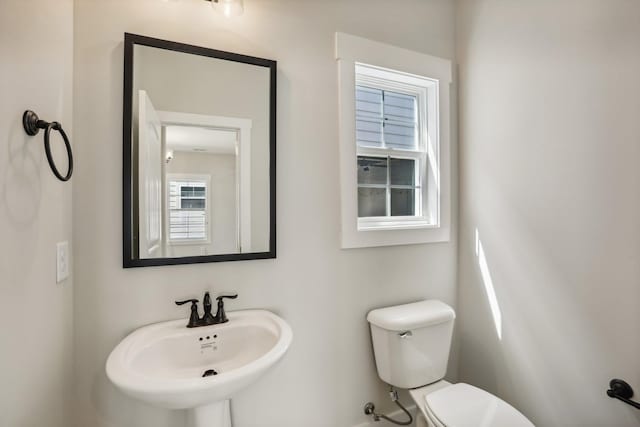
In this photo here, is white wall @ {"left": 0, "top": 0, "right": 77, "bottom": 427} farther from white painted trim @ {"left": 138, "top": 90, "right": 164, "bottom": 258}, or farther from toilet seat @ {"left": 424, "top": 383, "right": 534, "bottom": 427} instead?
toilet seat @ {"left": 424, "top": 383, "right": 534, "bottom": 427}

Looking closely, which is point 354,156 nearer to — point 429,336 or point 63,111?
point 429,336


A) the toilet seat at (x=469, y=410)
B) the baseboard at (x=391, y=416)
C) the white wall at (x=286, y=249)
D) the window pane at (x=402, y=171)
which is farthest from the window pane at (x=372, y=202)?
the baseboard at (x=391, y=416)

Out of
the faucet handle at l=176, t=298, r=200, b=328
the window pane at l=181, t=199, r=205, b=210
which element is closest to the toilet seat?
the faucet handle at l=176, t=298, r=200, b=328

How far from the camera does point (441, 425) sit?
1.17m

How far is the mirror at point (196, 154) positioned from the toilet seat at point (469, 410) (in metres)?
0.94

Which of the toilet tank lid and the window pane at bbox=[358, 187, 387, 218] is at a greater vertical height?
the window pane at bbox=[358, 187, 387, 218]

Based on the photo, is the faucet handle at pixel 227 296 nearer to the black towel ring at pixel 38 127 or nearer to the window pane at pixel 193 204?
the window pane at pixel 193 204

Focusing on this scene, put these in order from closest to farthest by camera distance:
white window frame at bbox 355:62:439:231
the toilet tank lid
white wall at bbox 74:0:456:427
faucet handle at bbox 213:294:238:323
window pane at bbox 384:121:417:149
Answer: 1. white wall at bbox 74:0:456:427
2. faucet handle at bbox 213:294:238:323
3. the toilet tank lid
4. white window frame at bbox 355:62:439:231
5. window pane at bbox 384:121:417:149

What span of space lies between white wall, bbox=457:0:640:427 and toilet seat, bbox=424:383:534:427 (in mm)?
351

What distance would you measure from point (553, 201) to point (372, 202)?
84 cm

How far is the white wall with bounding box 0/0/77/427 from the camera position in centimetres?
72

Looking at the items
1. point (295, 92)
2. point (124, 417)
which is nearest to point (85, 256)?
point (124, 417)

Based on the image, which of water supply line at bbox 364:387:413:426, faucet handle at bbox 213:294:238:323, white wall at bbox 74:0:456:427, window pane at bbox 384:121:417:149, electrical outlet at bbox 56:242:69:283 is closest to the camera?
electrical outlet at bbox 56:242:69:283

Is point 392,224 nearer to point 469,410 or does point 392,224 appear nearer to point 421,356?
point 421,356
